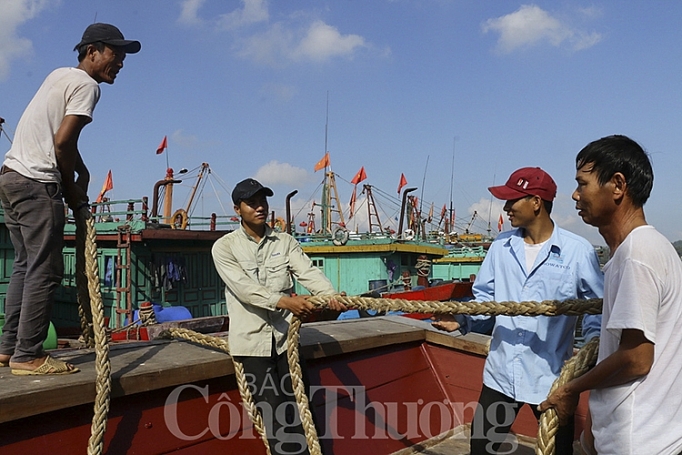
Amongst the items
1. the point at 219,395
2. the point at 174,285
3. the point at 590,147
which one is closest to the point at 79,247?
the point at 219,395

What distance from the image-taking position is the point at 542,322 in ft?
7.93

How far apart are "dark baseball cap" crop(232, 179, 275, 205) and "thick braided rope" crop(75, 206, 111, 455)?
69 centimetres

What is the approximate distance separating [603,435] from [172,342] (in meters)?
2.43

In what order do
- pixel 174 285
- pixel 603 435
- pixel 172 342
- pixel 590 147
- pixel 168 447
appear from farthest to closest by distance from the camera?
pixel 174 285
pixel 172 342
pixel 168 447
pixel 590 147
pixel 603 435

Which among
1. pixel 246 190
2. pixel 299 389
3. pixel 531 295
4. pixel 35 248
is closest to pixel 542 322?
pixel 531 295

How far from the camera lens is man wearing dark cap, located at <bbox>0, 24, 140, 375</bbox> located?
7.65ft

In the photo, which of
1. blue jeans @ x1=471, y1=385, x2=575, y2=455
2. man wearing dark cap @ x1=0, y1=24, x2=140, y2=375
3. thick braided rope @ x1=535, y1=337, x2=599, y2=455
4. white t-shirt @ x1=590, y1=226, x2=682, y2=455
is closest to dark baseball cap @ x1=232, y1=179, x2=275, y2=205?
man wearing dark cap @ x1=0, y1=24, x2=140, y2=375

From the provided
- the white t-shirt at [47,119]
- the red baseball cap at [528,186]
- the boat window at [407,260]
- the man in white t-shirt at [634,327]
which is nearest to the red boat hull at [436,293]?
the boat window at [407,260]

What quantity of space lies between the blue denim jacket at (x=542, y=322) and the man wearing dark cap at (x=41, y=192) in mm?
1903

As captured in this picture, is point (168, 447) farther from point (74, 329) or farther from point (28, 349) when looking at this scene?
point (74, 329)

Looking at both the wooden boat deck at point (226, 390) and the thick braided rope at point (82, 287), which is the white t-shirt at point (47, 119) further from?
the wooden boat deck at point (226, 390)

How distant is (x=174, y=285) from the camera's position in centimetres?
1225

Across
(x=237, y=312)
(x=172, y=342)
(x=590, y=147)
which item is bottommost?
(x=172, y=342)

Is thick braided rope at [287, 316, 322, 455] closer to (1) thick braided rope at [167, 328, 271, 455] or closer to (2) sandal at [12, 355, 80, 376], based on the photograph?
(1) thick braided rope at [167, 328, 271, 455]
